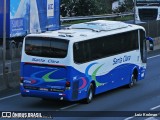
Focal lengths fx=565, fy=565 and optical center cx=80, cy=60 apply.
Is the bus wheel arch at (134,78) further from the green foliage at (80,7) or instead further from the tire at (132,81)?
the green foliage at (80,7)

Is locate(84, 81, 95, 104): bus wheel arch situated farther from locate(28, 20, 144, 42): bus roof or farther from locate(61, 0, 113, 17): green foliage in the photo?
locate(61, 0, 113, 17): green foliage

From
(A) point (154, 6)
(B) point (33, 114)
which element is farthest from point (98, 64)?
(A) point (154, 6)

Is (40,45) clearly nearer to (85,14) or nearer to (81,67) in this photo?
(81,67)

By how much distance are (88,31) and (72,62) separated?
9.09 feet

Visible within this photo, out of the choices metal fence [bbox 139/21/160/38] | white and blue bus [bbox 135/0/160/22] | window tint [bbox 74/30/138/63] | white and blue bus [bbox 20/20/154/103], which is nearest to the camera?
white and blue bus [bbox 20/20/154/103]

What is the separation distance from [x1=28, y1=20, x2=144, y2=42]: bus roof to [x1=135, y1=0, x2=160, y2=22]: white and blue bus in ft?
85.4

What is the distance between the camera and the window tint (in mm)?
21344

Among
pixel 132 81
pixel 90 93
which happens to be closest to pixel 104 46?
pixel 90 93

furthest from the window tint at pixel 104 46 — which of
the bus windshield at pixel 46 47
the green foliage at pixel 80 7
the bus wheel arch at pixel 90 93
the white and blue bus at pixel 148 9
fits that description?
the green foliage at pixel 80 7

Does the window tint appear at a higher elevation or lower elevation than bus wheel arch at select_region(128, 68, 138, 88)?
higher

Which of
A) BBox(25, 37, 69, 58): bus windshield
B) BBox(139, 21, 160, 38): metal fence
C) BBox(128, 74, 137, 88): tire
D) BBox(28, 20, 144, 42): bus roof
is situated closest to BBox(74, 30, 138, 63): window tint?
BBox(28, 20, 144, 42): bus roof

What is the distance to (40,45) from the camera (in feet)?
69.1

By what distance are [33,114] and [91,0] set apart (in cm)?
4066

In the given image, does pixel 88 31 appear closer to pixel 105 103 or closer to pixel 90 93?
pixel 90 93
